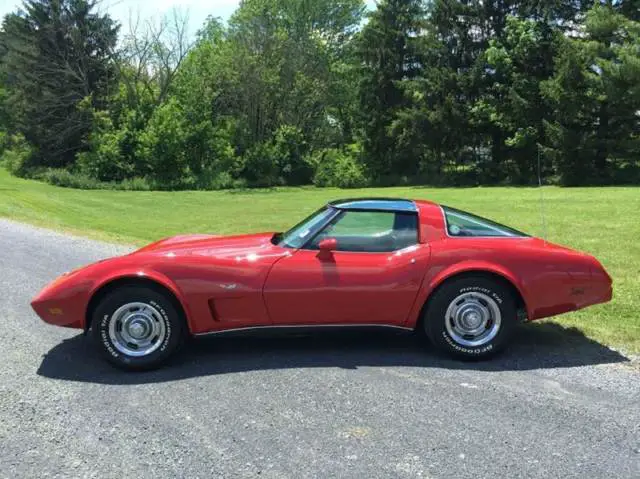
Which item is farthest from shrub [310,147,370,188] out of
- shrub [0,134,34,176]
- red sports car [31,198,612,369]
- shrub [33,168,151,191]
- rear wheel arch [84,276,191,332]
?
rear wheel arch [84,276,191,332]

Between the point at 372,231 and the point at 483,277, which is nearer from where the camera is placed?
the point at 483,277

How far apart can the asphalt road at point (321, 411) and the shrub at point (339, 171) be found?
39.1 metres

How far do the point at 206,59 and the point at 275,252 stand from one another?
4686 cm

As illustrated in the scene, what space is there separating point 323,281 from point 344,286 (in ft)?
0.55

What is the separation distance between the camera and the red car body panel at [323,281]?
4.59 meters

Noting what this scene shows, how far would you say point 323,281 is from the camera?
4.64m

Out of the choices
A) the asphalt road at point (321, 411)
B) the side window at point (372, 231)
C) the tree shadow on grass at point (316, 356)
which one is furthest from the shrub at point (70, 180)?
the side window at point (372, 231)

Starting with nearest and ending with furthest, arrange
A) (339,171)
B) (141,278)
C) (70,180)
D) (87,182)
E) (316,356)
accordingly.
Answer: (141,278), (316,356), (87,182), (70,180), (339,171)

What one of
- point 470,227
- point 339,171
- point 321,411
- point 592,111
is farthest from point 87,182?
point 321,411

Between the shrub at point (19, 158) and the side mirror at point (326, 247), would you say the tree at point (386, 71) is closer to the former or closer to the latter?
the shrub at point (19, 158)

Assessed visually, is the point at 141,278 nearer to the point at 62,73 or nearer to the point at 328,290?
the point at 328,290

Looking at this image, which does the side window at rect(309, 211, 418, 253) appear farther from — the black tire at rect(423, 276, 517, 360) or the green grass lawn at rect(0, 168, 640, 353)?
the green grass lawn at rect(0, 168, 640, 353)

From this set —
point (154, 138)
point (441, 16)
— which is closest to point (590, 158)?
point (441, 16)

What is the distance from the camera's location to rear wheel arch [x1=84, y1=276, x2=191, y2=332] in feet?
15.0
